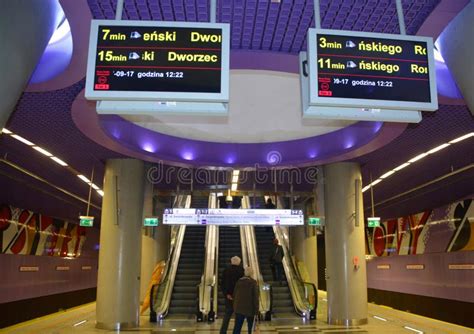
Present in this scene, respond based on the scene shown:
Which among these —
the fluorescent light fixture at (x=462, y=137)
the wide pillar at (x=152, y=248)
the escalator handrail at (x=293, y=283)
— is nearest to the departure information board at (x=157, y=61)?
the fluorescent light fixture at (x=462, y=137)

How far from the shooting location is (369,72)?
4.02 m

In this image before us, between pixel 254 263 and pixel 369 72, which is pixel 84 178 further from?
pixel 369 72

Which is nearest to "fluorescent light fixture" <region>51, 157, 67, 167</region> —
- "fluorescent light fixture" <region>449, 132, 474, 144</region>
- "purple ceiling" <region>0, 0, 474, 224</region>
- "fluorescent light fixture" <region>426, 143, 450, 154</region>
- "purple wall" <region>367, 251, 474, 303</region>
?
"purple ceiling" <region>0, 0, 474, 224</region>

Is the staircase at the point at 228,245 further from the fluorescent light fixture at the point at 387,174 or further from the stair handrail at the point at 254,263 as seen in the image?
the fluorescent light fixture at the point at 387,174

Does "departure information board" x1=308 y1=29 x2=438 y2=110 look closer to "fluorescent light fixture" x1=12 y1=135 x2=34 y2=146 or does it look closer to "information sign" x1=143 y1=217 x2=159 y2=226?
"fluorescent light fixture" x1=12 y1=135 x2=34 y2=146

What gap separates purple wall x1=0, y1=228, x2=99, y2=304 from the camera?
1249 centimetres

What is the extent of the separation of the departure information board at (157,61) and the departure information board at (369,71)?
0.82 m

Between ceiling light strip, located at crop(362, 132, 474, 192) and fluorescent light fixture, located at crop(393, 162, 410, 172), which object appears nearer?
ceiling light strip, located at crop(362, 132, 474, 192)

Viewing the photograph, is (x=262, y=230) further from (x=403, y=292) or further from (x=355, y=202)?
(x=355, y=202)

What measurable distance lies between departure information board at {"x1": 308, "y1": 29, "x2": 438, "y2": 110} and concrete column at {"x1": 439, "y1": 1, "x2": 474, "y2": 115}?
1.93 ft

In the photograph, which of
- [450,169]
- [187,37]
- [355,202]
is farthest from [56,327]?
[450,169]

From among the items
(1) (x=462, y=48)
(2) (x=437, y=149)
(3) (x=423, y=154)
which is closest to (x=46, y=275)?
(3) (x=423, y=154)

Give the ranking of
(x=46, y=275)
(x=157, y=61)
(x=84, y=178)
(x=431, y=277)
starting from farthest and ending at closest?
(x=46, y=275) → (x=431, y=277) → (x=84, y=178) → (x=157, y=61)

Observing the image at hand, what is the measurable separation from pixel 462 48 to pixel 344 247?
23.9 ft
